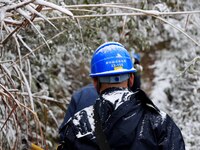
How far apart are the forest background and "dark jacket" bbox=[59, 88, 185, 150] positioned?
0.70 m

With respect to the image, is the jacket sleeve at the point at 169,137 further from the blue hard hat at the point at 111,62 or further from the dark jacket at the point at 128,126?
the blue hard hat at the point at 111,62

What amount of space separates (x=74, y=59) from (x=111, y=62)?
358cm

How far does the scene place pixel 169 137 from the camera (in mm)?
2186

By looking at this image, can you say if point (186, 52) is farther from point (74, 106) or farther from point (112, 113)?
point (112, 113)

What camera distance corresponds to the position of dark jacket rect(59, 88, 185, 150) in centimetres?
217

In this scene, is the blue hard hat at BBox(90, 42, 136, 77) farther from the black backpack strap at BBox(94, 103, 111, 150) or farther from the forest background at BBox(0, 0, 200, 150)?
the forest background at BBox(0, 0, 200, 150)

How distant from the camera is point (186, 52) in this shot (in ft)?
22.6

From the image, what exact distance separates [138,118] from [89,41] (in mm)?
2756

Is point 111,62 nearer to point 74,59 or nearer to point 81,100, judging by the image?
point 81,100

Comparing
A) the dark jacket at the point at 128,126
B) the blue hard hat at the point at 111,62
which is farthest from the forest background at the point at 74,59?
the dark jacket at the point at 128,126

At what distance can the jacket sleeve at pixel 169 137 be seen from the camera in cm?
218

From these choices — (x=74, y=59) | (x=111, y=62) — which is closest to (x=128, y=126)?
(x=111, y=62)

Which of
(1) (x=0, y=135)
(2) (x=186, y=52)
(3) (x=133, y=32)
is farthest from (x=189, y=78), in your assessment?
(1) (x=0, y=135)

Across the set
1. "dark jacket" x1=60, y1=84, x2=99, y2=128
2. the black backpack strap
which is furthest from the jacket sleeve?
"dark jacket" x1=60, y1=84, x2=99, y2=128
